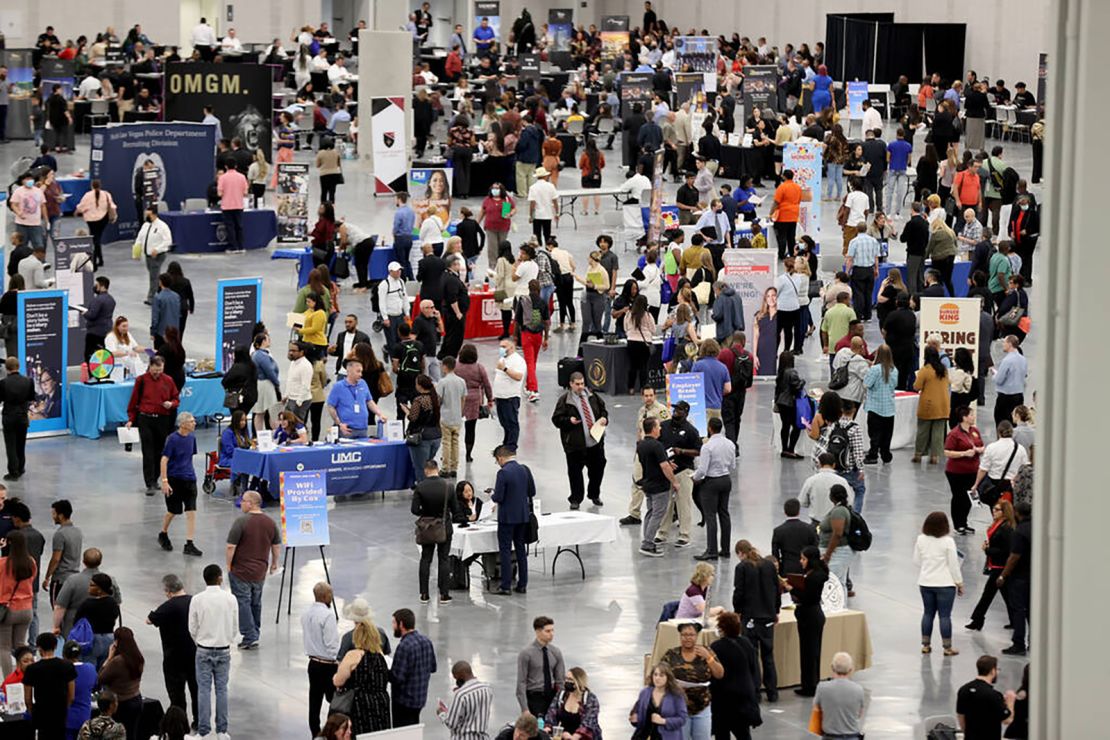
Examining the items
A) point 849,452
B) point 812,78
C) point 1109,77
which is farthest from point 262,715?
point 812,78

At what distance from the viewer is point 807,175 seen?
28.7 metres

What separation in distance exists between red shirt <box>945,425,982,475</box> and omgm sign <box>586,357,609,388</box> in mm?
5838

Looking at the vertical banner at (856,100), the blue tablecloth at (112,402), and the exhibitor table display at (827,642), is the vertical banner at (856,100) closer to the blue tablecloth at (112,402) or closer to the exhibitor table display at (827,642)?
the blue tablecloth at (112,402)

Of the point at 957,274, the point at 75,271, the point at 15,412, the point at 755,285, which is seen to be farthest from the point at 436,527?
the point at 957,274

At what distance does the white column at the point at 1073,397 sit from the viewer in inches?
235

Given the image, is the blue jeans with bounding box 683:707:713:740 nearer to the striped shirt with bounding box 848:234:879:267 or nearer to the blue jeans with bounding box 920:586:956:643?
the blue jeans with bounding box 920:586:956:643

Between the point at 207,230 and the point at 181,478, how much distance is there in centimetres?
1383

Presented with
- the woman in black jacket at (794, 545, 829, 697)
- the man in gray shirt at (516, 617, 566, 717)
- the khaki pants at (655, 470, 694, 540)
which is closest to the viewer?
the man in gray shirt at (516, 617, 566, 717)

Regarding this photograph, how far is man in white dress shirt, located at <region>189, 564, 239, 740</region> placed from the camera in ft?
40.4

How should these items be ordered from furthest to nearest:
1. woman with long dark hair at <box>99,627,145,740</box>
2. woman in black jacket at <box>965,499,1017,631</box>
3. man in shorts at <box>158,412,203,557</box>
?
man in shorts at <box>158,412,203,557</box>, woman in black jacket at <box>965,499,1017,631</box>, woman with long dark hair at <box>99,627,145,740</box>

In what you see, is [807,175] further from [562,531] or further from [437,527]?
[437,527]

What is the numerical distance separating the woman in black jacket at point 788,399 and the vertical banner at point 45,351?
7052mm

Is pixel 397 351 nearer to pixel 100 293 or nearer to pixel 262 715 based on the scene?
pixel 100 293

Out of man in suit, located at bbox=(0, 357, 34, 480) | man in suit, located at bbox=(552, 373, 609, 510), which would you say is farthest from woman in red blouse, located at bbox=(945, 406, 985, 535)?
man in suit, located at bbox=(0, 357, 34, 480)
